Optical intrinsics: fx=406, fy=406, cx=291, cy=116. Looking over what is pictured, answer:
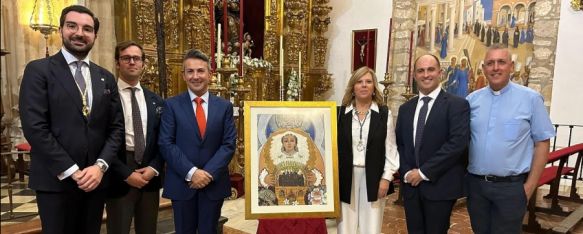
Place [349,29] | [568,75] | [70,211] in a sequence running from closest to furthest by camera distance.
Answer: [70,211] < [568,75] < [349,29]

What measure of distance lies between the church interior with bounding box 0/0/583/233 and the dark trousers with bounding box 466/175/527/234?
1.72 metres

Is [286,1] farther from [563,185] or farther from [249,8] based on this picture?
[563,185]

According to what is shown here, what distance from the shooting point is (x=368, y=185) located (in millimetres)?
2625

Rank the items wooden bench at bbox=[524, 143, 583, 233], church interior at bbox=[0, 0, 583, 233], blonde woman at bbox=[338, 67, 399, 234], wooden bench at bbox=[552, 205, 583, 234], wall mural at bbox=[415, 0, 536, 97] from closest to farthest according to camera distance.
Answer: blonde woman at bbox=[338, 67, 399, 234] → wooden bench at bbox=[552, 205, 583, 234] → wooden bench at bbox=[524, 143, 583, 233] → church interior at bbox=[0, 0, 583, 233] → wall mural at bbox=[415, 0, 536, 97]

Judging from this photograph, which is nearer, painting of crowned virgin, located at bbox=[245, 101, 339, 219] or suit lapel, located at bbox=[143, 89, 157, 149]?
suit lapel, located at bbox=[143, 89, 157, 149]

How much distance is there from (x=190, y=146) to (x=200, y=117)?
0.63 ft

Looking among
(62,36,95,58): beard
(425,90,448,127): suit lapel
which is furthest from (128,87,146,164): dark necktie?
(425,90,448,127): suit lapel

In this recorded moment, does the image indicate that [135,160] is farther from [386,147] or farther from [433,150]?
[433,150]

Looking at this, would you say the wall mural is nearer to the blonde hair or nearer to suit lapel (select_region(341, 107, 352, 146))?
the blonde hair

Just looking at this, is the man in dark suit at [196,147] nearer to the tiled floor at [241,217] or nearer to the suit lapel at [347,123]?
the suit lapel at [347,123]

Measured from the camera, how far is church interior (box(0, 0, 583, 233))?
4.46 metres

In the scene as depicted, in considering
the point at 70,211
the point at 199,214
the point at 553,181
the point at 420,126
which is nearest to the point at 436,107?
the point at 420,126

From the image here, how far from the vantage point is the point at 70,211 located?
7.10ft

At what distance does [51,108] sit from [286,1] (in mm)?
7576
